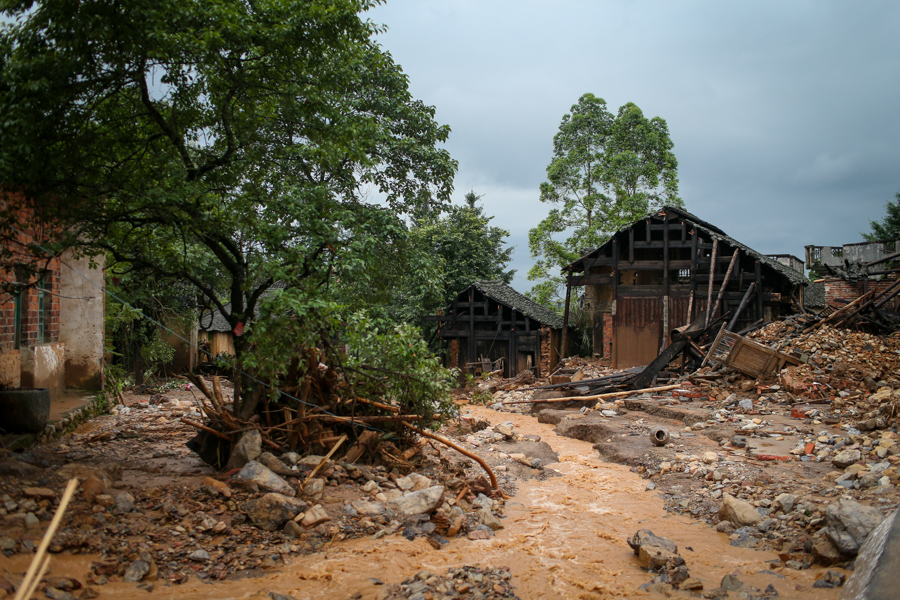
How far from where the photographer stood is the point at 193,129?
7363mm

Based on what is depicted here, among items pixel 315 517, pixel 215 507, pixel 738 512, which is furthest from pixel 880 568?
pixel 215 507

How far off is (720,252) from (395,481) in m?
15.6

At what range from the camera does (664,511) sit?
7.11 m

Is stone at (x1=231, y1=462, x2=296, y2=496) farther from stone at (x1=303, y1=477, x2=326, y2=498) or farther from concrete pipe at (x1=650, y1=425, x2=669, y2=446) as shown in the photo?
concrete pipe at (x1=650, y1=425, x2=669, y2=446)

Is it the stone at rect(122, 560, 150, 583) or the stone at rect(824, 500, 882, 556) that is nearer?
the stone at rect(122, 560, 150, 583)

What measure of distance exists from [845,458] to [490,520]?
4.78 meters

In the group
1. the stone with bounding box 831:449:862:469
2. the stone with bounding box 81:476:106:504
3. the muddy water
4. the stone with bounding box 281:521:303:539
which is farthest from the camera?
the stone with bounding box 831:449:862:469

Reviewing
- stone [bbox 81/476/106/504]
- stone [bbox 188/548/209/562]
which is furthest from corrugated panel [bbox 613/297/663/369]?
stone [bbox 81/476/106/504]

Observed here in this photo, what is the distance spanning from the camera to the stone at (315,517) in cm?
562

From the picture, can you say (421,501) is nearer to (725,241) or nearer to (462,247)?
(725,241)

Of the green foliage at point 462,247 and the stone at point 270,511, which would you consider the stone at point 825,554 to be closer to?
the stone at point 270,511

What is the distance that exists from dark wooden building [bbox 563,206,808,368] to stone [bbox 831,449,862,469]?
10.5 m

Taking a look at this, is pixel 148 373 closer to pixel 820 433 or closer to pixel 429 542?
pixel 429 542

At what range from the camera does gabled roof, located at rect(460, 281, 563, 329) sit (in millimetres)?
23111
